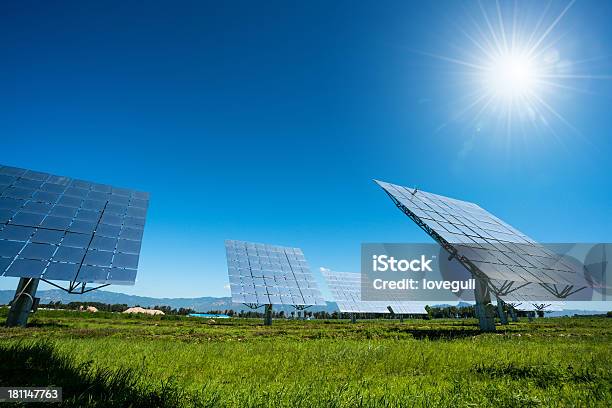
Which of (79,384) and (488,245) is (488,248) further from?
(79,384)

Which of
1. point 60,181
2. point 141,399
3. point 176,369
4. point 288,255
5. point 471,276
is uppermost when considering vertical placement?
point 60,181

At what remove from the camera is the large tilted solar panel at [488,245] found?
18.1 m

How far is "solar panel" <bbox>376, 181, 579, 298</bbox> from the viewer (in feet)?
59.0

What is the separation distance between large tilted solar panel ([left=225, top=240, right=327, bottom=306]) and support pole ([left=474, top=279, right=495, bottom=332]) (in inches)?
532

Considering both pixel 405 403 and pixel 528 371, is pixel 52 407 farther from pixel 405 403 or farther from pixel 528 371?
pixel 528 371

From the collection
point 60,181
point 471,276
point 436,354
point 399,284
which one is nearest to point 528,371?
point 436,354

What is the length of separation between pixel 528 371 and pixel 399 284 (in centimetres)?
4938

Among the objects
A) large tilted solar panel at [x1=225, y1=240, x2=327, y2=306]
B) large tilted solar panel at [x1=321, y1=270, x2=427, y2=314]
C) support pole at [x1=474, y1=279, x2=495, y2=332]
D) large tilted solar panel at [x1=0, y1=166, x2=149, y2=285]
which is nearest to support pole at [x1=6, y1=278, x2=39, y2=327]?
large tilted solar panel at [x1=0, y1=166, x2=149, y2=285]

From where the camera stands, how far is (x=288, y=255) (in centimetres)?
3541

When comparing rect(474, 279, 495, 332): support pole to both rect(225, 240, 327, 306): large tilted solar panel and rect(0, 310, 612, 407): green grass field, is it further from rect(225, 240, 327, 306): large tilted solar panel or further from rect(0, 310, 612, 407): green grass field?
rect(225, 240, 327, 306): large tilted solar panel

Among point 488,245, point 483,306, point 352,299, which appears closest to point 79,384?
point 483,306

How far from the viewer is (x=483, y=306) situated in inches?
772

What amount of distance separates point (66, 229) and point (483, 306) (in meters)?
23.9

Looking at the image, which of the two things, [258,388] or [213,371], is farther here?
[213,371]
